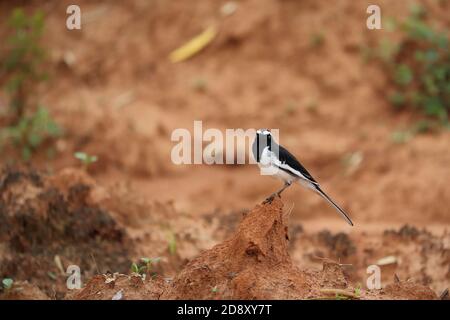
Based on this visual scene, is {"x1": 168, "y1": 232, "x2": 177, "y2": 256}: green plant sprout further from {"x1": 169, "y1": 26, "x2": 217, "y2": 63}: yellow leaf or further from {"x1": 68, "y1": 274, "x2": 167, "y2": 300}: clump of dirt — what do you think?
{"x1": 169, "y1": 26, "x2": 217, "y2": 63}: yellow leaf

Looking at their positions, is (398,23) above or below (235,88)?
above

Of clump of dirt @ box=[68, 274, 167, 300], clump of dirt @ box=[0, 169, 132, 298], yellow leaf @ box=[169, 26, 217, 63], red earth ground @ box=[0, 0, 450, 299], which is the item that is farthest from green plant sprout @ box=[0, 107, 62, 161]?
clump of dirt @ box=[68, 274, 167, 300]

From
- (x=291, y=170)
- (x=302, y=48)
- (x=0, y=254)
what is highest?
(x=302, y=48)

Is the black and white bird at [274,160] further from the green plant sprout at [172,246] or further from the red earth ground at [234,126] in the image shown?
the green plant sprout at [172,246]

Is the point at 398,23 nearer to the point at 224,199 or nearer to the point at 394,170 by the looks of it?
the point at 394,170

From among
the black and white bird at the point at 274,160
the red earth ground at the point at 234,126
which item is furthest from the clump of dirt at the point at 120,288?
the red earth ground at the point at 234,126

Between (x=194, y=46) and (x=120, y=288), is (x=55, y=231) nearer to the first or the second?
(x=120, y=288)

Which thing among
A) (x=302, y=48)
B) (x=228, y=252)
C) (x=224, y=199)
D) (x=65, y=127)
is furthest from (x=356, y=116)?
(x=228, y=252)
